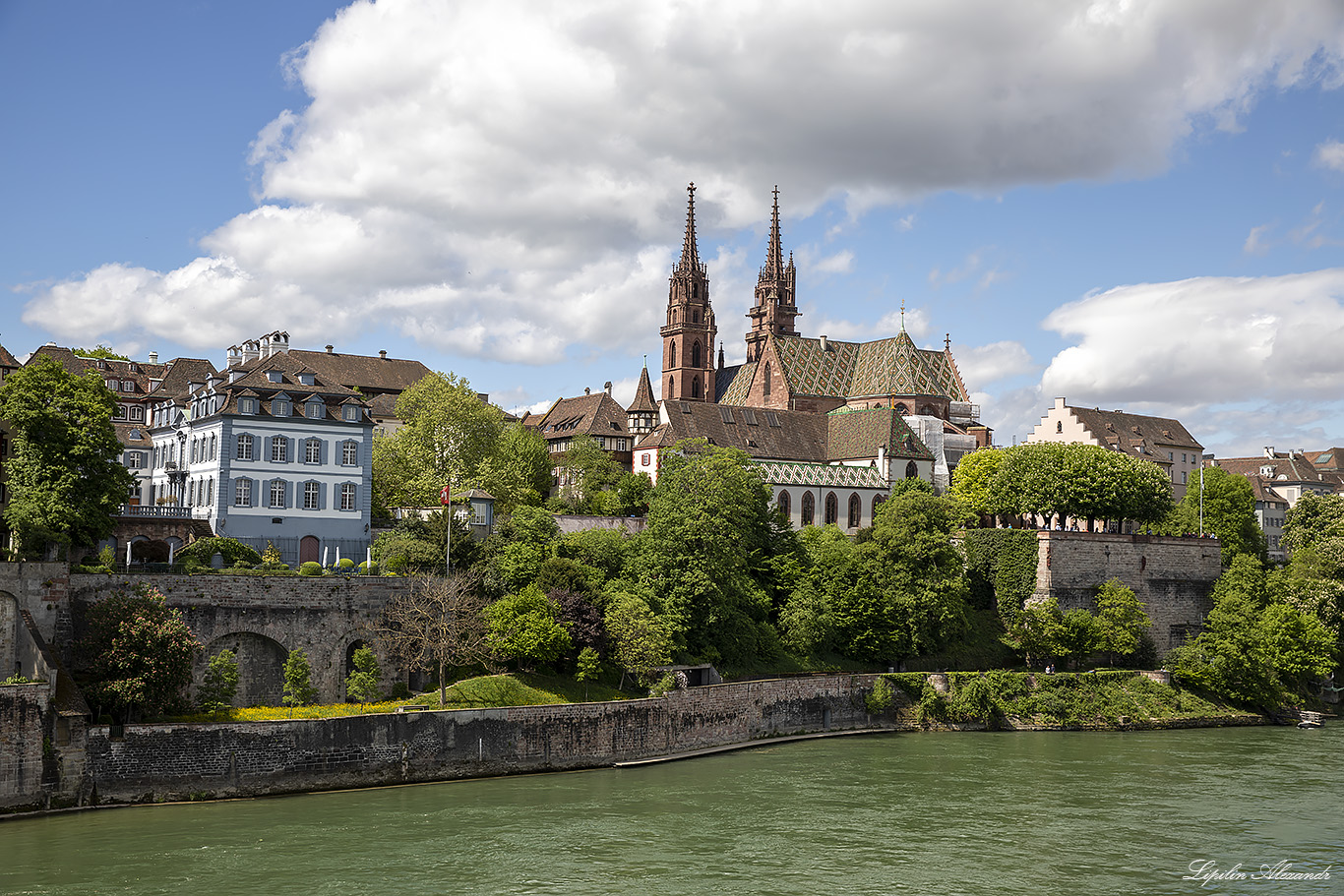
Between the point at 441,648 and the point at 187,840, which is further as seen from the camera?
the point at 441,648

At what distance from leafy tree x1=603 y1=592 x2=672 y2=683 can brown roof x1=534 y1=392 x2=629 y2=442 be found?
4692 centimetres

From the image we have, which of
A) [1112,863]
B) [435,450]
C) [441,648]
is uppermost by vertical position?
[435,450]

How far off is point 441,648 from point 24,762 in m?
15.0

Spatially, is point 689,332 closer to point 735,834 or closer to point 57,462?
point 57,462

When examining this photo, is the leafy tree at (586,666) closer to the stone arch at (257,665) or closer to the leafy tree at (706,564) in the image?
the leafy tree at (706,564)

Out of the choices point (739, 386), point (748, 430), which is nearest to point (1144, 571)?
point (748, 430)

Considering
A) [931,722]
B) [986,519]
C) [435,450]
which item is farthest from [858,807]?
[986,519]

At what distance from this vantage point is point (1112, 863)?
36.1 m

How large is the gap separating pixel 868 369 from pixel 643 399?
25.2 meters

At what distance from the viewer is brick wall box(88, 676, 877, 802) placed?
40.2m

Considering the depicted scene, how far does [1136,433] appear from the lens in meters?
127

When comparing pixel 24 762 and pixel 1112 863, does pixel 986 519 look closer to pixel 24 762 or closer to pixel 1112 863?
pixel 1112 863

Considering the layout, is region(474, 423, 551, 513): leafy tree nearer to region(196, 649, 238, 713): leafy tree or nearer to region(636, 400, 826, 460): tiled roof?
region(636, 400, 826, 460): tiled roof

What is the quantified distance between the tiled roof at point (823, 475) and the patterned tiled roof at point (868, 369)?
17.8 metres
